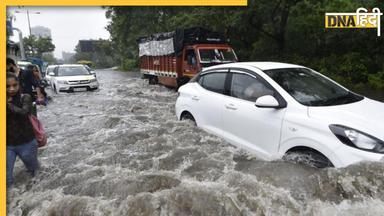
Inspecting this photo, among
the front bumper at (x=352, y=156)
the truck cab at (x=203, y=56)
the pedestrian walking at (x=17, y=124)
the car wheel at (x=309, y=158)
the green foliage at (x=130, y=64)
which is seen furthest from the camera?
the green foliage at (x=130, y=64)

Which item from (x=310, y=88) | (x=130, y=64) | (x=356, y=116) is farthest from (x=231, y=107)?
(x=130, y=64)

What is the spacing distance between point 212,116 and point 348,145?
2.17m

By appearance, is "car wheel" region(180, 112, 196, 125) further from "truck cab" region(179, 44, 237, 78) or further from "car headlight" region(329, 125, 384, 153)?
"truck cab" region(179, 44, 237, 78)

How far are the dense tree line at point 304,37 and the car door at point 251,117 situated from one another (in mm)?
9053

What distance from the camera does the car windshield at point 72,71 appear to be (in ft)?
44.5

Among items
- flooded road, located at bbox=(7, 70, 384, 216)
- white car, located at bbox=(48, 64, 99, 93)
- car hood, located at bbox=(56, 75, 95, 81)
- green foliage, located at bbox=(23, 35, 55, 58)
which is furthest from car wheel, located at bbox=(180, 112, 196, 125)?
green foliage, located at bbox=(23, 35, 55, 58)

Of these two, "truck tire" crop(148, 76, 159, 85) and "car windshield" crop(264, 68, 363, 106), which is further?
"truck tire" crop(148, 76, 159, 85)

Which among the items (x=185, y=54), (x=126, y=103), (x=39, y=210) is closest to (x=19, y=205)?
(x=39, y=210)

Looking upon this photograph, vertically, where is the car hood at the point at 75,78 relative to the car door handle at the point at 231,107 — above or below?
above

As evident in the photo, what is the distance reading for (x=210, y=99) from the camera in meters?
4.71

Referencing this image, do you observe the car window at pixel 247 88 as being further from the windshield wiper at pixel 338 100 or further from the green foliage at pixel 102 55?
the green foliage at pixel 102 55

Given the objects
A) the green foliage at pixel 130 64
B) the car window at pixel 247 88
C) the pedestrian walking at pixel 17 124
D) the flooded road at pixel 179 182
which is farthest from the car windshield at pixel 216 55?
the green foliage at pixel 130 64

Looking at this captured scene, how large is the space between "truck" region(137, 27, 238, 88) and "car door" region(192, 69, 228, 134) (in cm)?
556

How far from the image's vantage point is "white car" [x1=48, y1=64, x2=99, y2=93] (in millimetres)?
12688
